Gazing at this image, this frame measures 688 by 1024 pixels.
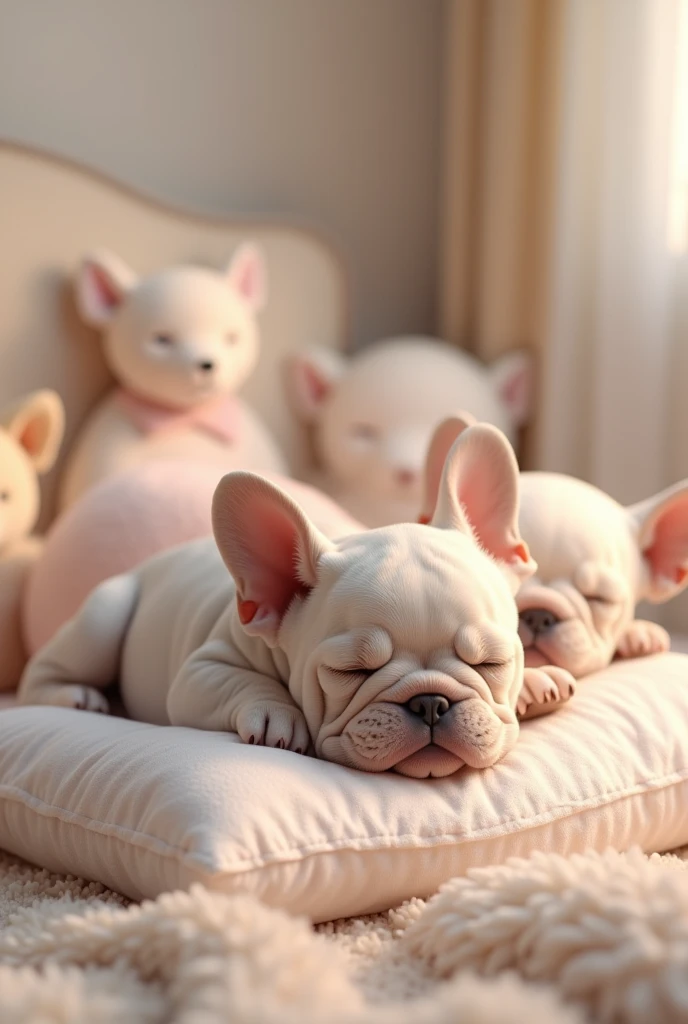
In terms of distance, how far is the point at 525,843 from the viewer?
1099 millimetres

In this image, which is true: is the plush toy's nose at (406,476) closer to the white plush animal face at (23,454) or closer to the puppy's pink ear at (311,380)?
the puppy's pink ear at (311,380)

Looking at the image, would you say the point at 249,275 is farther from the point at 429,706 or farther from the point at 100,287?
the point at 429,706

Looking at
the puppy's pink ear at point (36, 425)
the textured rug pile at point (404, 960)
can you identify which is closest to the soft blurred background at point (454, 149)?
the puppy's pink ear at point (36, 425)

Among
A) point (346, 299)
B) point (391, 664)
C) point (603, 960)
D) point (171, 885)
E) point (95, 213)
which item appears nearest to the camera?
point (603, 960)

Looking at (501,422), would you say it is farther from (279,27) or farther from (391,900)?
(391,900)

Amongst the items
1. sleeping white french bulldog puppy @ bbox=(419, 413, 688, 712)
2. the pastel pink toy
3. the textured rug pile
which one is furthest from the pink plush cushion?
the textured rug pile

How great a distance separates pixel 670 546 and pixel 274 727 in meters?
0.61

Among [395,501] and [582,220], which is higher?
[582,220]

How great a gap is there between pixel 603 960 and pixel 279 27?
238cm

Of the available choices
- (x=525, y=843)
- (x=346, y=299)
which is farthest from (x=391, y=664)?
(x=346, y=299)

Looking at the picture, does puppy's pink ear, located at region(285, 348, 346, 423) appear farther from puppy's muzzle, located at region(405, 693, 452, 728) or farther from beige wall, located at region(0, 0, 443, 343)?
puppy's muzzle, located at region(405, 693, 452, 728)

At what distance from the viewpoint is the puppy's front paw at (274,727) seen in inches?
44.2

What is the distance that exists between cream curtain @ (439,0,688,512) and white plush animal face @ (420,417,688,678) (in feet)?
2.83

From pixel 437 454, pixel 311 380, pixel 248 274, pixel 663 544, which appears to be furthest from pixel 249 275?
pixel 663 544
